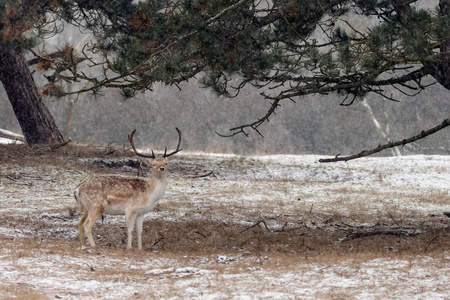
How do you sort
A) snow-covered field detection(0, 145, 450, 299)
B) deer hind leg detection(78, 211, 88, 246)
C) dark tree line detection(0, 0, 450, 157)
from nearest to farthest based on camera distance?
snow-covered field detection(0, 145, 450, 299), dark tree line detection(0, 0, 450, 157), deer hind leg detection(78, 211, 88, 246)

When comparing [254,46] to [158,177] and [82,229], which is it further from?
[82,229]

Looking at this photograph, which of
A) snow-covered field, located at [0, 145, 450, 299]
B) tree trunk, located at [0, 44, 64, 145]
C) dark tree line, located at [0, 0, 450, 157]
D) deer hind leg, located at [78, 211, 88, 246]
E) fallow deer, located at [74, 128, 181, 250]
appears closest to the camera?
snow-covered field, located at [0, 145, 450, 299]

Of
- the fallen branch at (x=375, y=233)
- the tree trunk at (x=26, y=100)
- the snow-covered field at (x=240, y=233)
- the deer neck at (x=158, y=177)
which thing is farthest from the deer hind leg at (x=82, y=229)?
the tree trunk at (x=26, y=100)

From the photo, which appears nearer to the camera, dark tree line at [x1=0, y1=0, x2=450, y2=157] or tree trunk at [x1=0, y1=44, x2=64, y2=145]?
dark tree line at [x1=0, y1=0, x2=450, y2=157]

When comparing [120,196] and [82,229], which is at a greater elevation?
[120,196]

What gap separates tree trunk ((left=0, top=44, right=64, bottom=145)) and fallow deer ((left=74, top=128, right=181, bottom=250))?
1087 centimetres

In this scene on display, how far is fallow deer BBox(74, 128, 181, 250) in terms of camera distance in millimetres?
8570

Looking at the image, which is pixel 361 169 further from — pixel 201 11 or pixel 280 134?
pixel 280 134

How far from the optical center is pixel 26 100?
62.8ft

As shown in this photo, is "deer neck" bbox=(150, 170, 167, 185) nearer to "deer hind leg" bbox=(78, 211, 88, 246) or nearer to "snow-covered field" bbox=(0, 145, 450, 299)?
"snow-covered field" bbox=(0, 145, 450, 299)

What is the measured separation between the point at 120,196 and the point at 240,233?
2596 mm

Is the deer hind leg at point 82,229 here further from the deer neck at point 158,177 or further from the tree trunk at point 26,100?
the tree trunk at point 26,100

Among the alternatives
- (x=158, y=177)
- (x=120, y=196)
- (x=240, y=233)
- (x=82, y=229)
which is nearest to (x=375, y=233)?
(x=240, y=233)

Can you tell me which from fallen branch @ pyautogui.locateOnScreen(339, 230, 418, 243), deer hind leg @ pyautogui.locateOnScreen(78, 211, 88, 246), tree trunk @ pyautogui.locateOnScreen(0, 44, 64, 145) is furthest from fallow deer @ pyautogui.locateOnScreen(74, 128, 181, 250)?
tree trunk @ pyautogui.locateOnScreen(0, 44, 64, 145)
